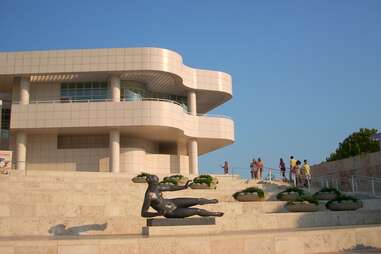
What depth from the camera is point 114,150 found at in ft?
121

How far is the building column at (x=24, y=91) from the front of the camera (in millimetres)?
37844

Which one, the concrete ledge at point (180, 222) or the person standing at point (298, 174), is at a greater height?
the person standing at point (298, 174)

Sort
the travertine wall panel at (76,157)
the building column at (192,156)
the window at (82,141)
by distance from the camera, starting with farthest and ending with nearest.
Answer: the building column at (192,156)
the window at (82,141)
the travertine wall panel at (76,157)

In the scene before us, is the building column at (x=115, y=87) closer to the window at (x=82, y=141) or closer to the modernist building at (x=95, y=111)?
the modernist building at (x=95, y=111)

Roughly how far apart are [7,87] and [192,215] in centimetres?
3210

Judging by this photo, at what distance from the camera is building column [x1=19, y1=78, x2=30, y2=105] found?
3784cm

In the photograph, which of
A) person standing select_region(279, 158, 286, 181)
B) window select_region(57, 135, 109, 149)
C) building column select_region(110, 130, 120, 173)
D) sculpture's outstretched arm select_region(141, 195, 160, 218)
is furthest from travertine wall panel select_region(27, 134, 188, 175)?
sculpture's outstretched arm select_region(141, 195, 160, 218)

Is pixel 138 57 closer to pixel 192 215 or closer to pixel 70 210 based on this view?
pixel 70 210

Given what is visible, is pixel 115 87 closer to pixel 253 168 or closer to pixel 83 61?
pixel 83 61

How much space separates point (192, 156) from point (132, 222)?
87.1 feet

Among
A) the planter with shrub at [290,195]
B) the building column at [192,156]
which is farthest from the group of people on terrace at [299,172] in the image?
the building column at [192,156]

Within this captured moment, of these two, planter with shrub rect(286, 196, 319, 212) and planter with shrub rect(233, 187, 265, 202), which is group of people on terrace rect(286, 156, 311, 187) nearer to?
planter with shrub rect(233, 187, 265, 202)

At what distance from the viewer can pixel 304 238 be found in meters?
12.9

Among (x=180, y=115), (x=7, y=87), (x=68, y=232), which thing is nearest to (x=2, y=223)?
(x=68, y=232)
